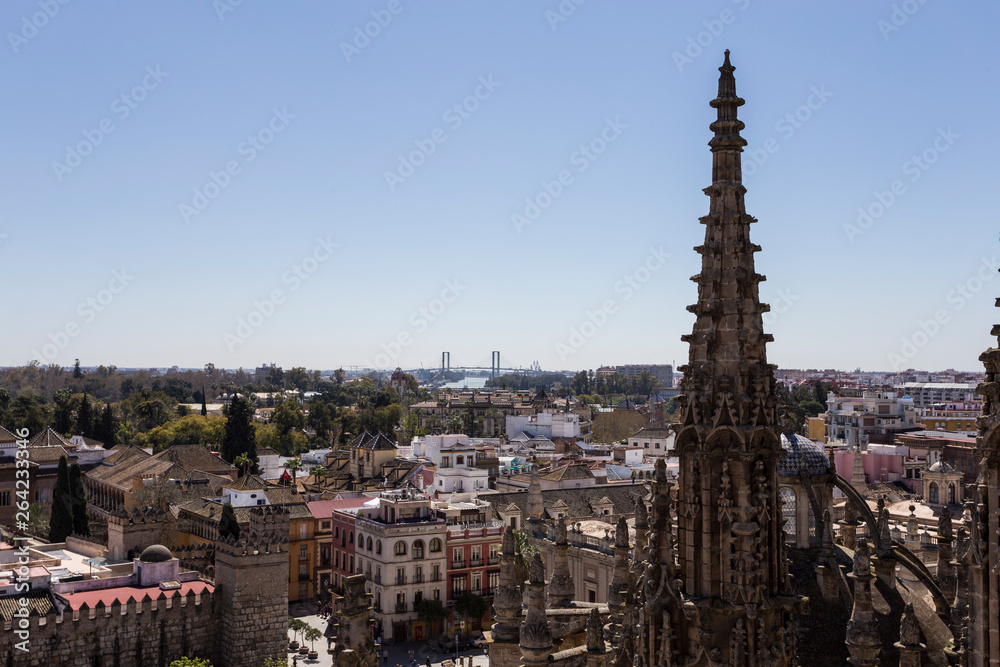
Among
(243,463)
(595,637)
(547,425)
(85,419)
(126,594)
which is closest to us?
(595,637)

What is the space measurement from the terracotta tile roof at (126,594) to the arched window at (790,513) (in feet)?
87.8

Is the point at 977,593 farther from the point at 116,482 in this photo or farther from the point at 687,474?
the point at 116,482

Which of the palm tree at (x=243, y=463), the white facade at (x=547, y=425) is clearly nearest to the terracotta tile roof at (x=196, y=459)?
the palm tree at (x=243, y=463)

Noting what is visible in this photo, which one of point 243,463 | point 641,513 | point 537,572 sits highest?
point 641,513

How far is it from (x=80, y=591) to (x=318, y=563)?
69.5ft

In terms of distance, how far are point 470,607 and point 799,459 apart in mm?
36020

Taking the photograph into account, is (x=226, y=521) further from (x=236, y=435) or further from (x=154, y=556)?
(x=236, y=435)

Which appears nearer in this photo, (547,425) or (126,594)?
(126,594)

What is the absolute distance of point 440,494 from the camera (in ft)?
203

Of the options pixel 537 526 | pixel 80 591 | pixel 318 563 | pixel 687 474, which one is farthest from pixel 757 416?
pixel 318 563

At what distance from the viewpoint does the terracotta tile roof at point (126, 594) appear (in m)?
33.7

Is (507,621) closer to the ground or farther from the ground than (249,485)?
farther from the ground

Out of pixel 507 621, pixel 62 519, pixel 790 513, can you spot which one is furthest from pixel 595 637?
pixel 62 519

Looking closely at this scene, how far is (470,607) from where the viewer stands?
158 feet
